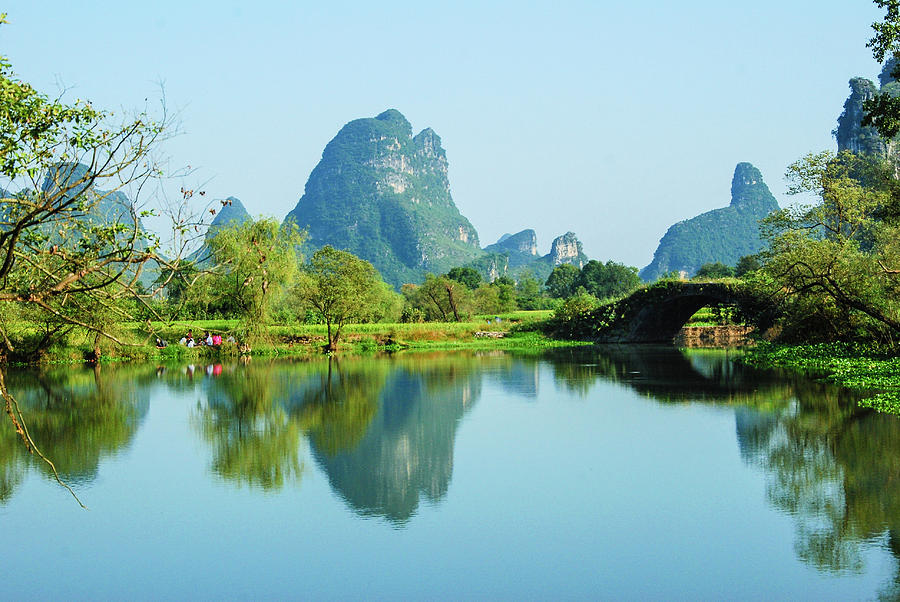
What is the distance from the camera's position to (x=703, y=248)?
19838cm


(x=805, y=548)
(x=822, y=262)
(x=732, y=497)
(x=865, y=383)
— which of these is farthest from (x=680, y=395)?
(x=805, y=548)

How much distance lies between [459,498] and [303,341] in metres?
29.4

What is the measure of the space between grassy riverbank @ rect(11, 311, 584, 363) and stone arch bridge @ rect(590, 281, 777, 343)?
252 cm

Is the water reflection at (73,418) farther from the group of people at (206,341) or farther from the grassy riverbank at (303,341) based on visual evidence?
the group of people at (206,341)

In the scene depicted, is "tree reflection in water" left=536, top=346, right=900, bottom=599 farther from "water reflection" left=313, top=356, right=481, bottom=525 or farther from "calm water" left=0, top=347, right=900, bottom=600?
"water reflection" left=313, top=356, right=481, bottom=525

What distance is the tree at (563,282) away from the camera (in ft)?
320

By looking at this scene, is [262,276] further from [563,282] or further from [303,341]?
[563,282]

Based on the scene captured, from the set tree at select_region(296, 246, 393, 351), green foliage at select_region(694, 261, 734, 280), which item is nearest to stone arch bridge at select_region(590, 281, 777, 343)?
tree at select_region(296, 246, 393, 351)

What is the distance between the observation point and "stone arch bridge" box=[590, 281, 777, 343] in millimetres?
38688

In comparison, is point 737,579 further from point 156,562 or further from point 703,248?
point 703,248

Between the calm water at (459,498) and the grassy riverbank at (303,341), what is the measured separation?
14.7m

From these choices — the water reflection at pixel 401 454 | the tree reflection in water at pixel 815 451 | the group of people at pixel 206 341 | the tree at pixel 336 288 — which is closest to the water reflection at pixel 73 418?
the water reflection at pixel 401 454

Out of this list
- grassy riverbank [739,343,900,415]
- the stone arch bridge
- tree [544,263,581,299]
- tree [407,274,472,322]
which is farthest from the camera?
tree [544,263,581,299]

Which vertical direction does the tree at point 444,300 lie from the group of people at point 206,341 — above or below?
above
